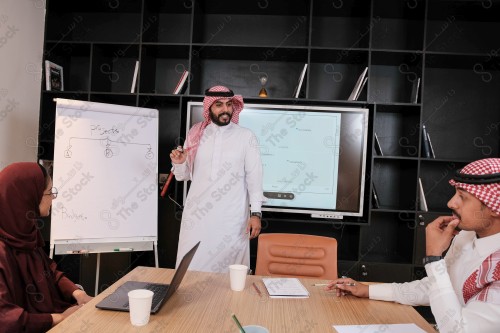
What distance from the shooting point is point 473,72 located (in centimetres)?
361

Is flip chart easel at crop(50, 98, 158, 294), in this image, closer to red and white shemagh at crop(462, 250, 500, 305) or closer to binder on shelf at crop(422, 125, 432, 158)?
binder on shelf at crop(422, 125, 432, 158)

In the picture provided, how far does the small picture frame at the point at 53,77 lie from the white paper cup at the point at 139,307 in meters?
2.79

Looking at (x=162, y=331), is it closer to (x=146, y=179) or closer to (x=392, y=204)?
(x=146, y=179)

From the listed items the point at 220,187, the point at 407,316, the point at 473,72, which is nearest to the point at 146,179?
the point at 220,187

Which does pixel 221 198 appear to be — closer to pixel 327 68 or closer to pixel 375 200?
pixel 375 200

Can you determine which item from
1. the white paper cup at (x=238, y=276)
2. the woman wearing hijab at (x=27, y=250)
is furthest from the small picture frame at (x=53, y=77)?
the white paper cup at (x=238, y=276)

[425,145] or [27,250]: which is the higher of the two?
[425,145]

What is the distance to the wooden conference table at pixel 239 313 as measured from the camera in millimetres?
1202

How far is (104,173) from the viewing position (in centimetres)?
286

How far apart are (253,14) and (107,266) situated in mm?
2543

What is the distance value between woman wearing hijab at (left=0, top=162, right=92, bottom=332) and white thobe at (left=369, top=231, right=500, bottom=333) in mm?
1300

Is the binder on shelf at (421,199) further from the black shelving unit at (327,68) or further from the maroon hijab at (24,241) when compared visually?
the maroon hijab at (24,241)

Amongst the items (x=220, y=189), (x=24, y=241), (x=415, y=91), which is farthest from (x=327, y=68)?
(x=24, y=241)

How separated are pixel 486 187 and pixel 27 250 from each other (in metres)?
1.76
